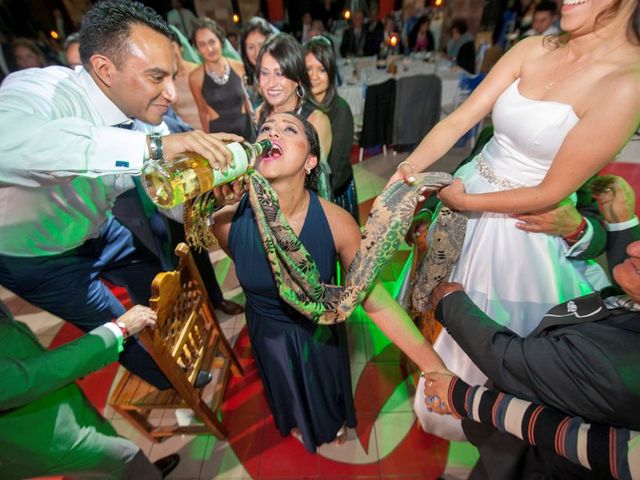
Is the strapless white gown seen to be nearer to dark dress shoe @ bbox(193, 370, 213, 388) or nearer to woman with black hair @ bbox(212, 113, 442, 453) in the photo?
woman with black hair @ bbox(212, 113, 442, 453)

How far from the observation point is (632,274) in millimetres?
866

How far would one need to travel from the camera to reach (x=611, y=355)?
86 centimetres

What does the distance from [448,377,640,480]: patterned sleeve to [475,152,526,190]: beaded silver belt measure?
772 mm

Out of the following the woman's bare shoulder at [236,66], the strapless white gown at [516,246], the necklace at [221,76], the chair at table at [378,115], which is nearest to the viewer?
the strapless white gown at [516,246]

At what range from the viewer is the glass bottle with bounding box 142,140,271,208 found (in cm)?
93

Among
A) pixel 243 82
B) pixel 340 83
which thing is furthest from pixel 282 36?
pixel 340 83

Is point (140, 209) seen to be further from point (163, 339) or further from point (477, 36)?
point (477, 36)

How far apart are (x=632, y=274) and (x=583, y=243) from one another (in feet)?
1.63

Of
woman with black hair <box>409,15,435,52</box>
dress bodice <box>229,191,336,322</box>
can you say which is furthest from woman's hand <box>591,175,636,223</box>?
woman with black hair <box>409,15,435,52</box>

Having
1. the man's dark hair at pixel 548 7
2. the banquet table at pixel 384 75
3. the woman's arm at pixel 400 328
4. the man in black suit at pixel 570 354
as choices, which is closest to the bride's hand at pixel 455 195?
the man in black suit at pixel 570 354

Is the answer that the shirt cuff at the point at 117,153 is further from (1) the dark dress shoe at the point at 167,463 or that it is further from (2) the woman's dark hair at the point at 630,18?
(1) the dark dress shoe at the point at 167,463

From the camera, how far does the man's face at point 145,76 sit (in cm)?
137

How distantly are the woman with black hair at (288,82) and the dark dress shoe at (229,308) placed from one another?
56.4 inches

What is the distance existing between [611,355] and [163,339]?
5.47 feet
